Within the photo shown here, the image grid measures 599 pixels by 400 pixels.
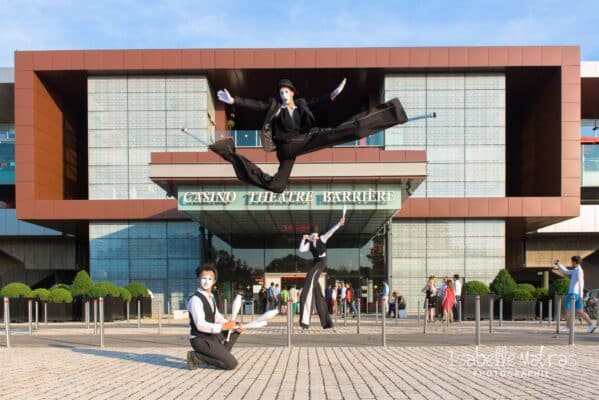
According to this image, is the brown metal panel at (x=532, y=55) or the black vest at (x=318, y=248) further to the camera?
the brown metal panel at (x=532, y=55)

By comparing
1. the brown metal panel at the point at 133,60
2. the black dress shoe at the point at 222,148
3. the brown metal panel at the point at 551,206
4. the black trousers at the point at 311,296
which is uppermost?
the brown metal panel at the point at 133,60

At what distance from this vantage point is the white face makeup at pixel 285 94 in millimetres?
8523

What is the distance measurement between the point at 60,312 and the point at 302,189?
40.2ft

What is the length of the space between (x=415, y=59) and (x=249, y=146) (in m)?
12.3

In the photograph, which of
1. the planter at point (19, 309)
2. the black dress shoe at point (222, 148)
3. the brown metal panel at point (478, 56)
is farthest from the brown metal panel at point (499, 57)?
the black dress shoe at point (222, 148)

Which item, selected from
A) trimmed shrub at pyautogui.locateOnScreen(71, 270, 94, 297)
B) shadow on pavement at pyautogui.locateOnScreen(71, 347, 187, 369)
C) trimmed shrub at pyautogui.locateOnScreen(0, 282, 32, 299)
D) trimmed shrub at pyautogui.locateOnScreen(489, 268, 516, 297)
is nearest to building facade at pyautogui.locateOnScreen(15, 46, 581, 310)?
trimmed shrub at pyautogui.locateOnScreen(71, 270, 94, 297)

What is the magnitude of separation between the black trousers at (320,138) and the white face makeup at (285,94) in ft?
1.85

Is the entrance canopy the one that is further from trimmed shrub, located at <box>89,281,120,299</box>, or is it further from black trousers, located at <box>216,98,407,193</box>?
black trousers, located at <box>216,98,407,193</box>

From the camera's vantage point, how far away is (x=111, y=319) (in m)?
27.2

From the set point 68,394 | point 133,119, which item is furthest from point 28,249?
point 68,394

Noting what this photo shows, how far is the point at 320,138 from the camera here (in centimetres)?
807

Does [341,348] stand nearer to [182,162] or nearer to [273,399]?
[273,399]

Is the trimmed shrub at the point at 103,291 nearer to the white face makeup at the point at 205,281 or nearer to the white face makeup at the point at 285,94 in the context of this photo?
the white face makeup at the point at 205,281

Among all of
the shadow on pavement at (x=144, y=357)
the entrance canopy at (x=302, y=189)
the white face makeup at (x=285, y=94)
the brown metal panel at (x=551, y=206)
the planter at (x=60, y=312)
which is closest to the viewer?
the white face makeup at (x=285, y=94)
